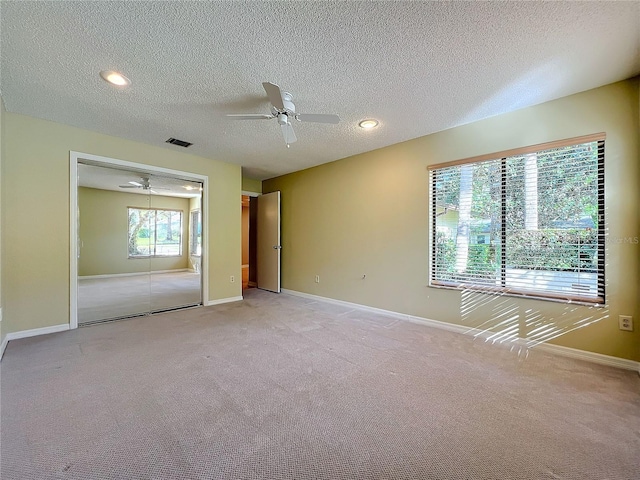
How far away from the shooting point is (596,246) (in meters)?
2.42

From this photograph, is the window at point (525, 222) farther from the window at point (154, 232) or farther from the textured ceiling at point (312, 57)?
the window at point (154, 232)

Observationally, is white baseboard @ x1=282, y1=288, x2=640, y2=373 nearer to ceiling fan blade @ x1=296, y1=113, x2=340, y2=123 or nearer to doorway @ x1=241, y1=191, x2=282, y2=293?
doorway @ x1=241, y1=191, x2=282, y2=293

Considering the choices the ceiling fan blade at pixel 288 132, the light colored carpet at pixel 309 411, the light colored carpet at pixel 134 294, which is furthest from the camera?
the light colored carpet at pixel 134 294

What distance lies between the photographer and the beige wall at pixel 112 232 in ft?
11.8

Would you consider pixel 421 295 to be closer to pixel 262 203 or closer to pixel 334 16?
pixel 334 16

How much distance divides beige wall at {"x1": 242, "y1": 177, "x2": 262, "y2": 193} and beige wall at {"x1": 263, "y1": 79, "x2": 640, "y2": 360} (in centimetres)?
20

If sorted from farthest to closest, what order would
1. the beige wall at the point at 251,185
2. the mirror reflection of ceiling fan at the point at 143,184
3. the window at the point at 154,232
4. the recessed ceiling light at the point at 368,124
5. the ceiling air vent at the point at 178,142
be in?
the beige wall at the point at 251,185, the window at the point at 154,232, the mirror reflection of ceiling fan at the point at 143,184, the ceiling air vent at the point at 178,142, the recessed ceiling light at the point at 368,124

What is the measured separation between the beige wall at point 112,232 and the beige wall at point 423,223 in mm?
2090

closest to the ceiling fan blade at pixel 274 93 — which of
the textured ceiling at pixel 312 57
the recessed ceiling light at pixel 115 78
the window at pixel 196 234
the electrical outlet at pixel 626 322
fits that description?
the textured ceiling at pixel 312 57

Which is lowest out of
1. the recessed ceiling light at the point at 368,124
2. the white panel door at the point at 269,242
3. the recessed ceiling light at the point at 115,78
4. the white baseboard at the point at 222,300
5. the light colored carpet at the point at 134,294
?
the white baseboard at the point at 222,300

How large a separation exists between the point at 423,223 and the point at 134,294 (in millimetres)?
4571

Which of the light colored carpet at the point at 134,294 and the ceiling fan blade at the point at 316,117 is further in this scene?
the light colored carpet at the point at 134,294

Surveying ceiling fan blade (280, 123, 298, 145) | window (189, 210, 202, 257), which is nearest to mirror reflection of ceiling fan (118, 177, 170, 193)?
window (189, 210, 202, 257)

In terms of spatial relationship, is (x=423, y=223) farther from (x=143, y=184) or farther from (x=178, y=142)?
(x=143, y=184)
